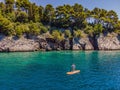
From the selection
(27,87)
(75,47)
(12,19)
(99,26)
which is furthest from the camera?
(99,26)

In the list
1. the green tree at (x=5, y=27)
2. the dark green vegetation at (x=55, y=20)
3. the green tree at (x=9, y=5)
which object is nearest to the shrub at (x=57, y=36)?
the dark green vegetation at (x=55, y=20)

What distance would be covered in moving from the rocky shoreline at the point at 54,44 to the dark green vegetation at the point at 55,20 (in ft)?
8.57

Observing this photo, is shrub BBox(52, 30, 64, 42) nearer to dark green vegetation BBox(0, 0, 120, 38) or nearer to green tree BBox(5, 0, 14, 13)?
dark green vegetation BBox(0, 0, 120, 38)

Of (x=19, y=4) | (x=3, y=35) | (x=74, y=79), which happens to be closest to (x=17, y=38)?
A: (x=3, y=35)

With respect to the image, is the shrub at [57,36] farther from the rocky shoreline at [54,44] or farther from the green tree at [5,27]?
the green tree at [5,27]

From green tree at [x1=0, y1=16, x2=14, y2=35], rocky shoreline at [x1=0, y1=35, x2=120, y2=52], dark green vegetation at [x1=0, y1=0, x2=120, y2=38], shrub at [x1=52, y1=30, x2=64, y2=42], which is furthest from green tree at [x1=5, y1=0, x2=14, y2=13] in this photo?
shrub at [x1=52, y1=30, x2=64, y2=42]

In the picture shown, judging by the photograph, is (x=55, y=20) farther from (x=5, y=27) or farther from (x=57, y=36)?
(x=5, y=27)

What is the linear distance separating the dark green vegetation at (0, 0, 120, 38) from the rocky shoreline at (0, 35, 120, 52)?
103 inches

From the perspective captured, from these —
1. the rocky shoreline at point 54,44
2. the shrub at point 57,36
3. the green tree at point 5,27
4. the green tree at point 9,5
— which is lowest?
the rocky shoreline at point 54,44

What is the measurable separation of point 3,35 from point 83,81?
62291 millimetres

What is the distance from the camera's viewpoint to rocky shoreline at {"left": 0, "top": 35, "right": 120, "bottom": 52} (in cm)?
8618

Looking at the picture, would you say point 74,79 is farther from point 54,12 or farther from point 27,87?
point 54,12

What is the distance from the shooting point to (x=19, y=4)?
98.9m

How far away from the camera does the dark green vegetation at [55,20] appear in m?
92.4
